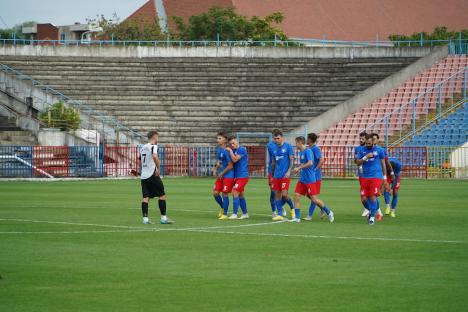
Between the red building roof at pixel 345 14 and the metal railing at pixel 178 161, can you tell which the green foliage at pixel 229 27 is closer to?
the red building roof at pixel 345 14

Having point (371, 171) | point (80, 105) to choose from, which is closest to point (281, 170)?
point (371, 171)

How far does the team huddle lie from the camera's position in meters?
20.4

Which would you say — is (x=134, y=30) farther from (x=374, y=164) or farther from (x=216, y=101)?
(x=374, y=164)

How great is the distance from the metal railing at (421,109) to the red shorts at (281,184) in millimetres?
28952

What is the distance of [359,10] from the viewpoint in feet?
306

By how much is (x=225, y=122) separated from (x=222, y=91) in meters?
2.98

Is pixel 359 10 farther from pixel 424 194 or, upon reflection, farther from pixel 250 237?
pixel 250 237

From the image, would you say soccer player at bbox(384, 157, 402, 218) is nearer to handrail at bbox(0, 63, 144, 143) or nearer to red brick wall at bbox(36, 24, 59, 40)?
handrail at bbox(0, 63, 144, 143)

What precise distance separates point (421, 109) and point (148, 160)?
34349 mm

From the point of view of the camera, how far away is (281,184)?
852 inches

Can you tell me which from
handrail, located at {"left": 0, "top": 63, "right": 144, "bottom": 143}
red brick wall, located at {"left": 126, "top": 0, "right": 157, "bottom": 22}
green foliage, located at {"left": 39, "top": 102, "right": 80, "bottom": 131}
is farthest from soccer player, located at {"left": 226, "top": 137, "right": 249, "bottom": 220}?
red brick wall, located at {"left": 126, "top": 0, "right": 157, "bottom": 22}

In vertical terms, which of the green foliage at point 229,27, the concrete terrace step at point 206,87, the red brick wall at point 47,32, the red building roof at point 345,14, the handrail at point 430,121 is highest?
the red brick wall at point 47,32

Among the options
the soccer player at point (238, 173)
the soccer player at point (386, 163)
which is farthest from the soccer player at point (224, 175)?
the soccer player at point (386, 163)

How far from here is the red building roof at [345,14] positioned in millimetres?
88688
